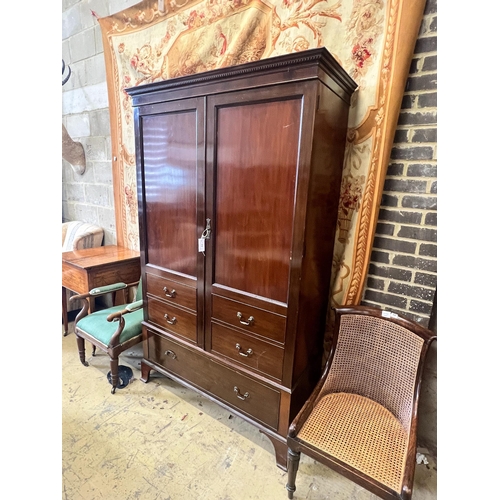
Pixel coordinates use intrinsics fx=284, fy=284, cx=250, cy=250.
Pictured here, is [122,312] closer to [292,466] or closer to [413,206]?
[292,466]

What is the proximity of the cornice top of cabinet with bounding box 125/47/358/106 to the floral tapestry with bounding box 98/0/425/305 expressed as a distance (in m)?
0.16

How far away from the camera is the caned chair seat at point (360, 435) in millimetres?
1118

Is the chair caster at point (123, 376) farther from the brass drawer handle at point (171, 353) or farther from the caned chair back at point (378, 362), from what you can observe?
the caned chair back at point (378, 362)

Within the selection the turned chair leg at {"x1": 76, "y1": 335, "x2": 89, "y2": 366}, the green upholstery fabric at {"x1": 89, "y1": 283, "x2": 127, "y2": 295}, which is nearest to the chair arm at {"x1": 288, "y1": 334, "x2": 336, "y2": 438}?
the green upholstery fabric at {"x1": 89, "y1": 283, "x2": 127, "y2": 295}

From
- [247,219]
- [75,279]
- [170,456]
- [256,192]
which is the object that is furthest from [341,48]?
[75,279]

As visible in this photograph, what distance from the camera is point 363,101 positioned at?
54.4 inches

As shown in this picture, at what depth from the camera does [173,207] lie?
5.24ft

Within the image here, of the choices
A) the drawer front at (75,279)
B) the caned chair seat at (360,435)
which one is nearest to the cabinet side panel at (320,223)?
the caned chair seat at (360,435)

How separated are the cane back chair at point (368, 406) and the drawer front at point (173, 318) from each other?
76 centimetres

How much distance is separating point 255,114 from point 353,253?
34.0 inches

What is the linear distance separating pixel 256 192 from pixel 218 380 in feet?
3.64
